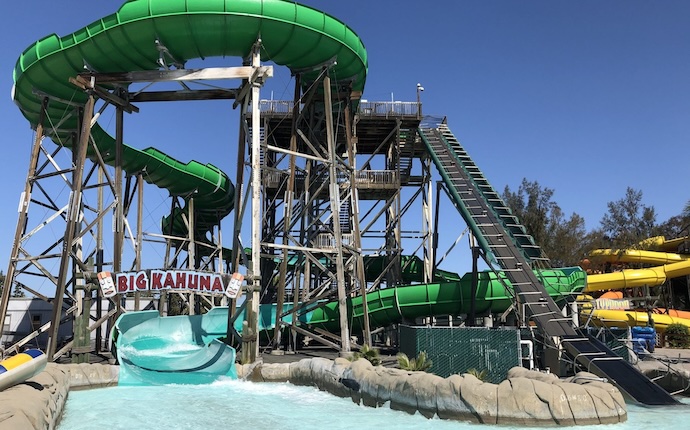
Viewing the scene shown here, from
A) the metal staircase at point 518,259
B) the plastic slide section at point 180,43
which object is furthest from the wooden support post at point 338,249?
the metal staircase at point 518,259

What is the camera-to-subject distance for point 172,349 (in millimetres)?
15789

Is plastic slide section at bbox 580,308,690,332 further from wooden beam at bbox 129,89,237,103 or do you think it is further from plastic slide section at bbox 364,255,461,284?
wooden beam at bbox 129,89,237,103

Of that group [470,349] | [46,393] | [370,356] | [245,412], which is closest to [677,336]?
[470,349]

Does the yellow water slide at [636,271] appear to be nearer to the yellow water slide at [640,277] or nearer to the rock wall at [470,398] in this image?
the yellow water slide at [640,277]

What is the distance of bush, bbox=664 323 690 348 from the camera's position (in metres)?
24.5

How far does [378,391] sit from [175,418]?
386cm

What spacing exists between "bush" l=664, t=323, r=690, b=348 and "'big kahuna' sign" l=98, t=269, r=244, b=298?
20718 mm

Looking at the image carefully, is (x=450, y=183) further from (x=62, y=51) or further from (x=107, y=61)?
(x=62, y=51)

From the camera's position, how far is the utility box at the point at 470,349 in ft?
39.8

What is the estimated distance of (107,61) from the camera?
16.6 meters

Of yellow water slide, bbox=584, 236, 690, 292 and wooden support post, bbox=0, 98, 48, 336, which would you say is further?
yellow water slide, bbox=584, 236, 690, 292

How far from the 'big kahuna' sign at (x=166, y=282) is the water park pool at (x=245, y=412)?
269 centimetres

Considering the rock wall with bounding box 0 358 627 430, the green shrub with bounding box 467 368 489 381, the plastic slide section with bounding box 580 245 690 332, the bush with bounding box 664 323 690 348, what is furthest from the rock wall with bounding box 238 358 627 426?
the bush with bounding box 664 323 690 348

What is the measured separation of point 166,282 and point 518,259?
405 inches
